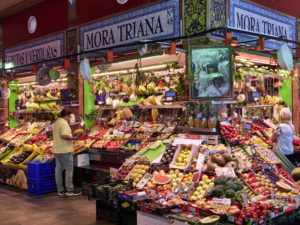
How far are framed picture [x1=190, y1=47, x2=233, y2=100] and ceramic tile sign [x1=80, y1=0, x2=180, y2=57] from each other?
84 centimetres

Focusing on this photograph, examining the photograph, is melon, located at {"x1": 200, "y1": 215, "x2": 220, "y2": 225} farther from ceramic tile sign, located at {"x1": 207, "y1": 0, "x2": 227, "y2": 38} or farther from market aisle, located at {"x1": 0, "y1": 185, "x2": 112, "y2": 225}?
ceramic tile sign, located at {"x1": 207, "y1": 0, "x2": 227, "y2": 38}

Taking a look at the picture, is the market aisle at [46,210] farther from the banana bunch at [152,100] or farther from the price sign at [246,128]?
the price sign at [246,128]

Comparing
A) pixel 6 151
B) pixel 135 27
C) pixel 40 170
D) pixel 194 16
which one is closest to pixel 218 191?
pixel 194 16

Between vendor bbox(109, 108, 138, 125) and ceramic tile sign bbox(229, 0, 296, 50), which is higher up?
ceramic tile sign bbox(229, 0, 296, 50)

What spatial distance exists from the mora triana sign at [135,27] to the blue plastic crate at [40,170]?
3.05m

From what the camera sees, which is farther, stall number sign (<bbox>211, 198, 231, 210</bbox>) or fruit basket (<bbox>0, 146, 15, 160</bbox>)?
fruit basket (<bbox>0, 146, 15, 160</bbox>)

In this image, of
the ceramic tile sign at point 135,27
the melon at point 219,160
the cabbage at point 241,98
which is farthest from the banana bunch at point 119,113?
the melon at point 219,160

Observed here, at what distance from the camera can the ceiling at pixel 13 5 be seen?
36.7 ft

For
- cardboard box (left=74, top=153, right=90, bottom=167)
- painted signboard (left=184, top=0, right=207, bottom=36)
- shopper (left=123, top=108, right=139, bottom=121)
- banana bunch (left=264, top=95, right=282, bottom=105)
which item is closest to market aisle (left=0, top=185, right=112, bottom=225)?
cardboard box (left=74, top=153, right=90, bottom=167)

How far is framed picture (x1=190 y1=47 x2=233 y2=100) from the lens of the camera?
20.7 ft

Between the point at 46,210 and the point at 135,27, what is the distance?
4084 millimetres

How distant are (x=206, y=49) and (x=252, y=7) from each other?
6.57 feet

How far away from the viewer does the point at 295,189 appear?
4961 millimetres

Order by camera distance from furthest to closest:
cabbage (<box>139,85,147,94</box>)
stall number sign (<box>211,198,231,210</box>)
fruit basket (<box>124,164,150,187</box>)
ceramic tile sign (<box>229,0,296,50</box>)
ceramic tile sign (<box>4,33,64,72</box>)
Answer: ceramic tile sign (<box>4,33,64,72</box>) → cabbage (<box>139,85,147,94</box>) → ceramic tile sign (<box>229,0,296,50</box>) → fruit basket (<box>124,164,150,187</box>) → stall number sign (<box>211,198,231,210</box>)
